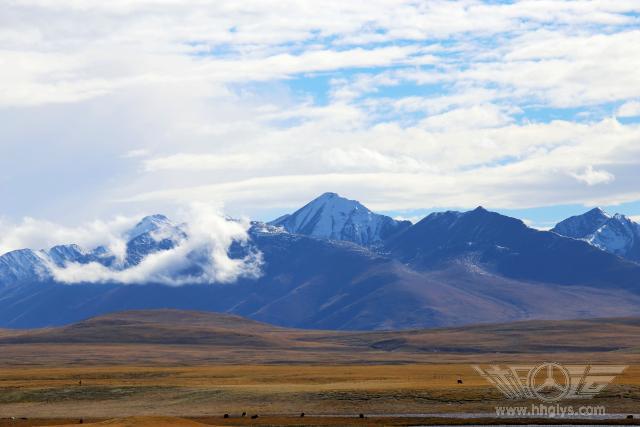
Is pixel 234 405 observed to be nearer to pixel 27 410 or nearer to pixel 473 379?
pixel 27 410

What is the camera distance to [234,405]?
363ft

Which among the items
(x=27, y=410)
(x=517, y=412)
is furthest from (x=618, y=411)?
(x=27, y=410)

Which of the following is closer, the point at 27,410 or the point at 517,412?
the point at 517,412

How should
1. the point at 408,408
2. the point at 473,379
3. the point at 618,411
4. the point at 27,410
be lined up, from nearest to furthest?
the point at 618,411 < the point at 408,408 < the point at 27,410 < the point at 473,379

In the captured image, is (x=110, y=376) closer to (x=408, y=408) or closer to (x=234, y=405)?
(x=234, y=405)

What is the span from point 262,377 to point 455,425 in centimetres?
6701

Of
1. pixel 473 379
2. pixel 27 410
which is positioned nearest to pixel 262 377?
pixel 473 379

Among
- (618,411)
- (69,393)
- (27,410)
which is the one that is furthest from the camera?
(69,393)

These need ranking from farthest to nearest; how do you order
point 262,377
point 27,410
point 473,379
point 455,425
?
point 262,377 < point 473,379 < point 27,410 < point 455,425

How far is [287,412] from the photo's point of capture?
105m

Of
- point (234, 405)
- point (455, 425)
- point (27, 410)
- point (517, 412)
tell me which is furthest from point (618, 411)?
point (27, 410)

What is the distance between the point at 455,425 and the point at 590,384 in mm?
30104

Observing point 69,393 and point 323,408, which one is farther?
point 69,393

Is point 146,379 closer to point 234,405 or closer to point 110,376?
point 110,376
